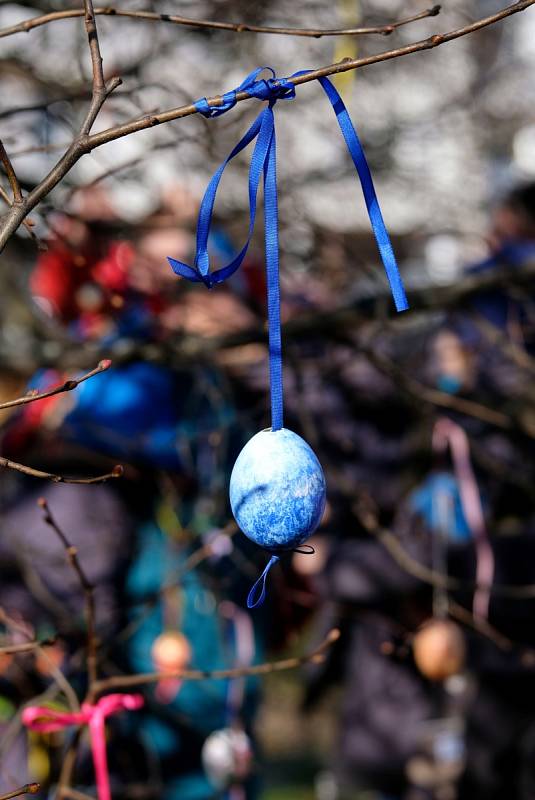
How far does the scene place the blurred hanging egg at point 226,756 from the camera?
2406 millimetres

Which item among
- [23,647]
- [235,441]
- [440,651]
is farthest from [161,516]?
[23,647]

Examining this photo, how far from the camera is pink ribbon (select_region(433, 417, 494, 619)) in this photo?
106 inches

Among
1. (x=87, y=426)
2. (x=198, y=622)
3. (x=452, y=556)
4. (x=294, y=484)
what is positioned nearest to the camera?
(x=294, y=484)

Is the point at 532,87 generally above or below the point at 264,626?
above

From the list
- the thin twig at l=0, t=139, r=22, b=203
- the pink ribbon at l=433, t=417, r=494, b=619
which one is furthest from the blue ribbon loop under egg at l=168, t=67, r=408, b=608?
the pink ribbon at l=433, t=417, r=494, b=619

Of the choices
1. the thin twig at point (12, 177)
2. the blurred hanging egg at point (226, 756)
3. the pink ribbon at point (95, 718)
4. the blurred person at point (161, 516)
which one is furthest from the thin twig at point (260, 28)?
the blurred hanging egg at point (226, 756)

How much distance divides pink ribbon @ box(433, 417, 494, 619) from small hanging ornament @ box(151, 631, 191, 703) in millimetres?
894

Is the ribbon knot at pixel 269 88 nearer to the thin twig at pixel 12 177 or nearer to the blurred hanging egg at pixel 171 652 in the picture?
the thin twig at pixel 12 177

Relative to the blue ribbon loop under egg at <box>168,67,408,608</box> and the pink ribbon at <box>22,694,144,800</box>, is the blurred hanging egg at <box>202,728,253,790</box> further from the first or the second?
the blue ribbon loop under egg at <box>168,67,408,608</box>

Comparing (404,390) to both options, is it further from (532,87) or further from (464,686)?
(532,87)

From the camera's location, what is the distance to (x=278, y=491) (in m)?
1.00

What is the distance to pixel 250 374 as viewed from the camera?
2.69 m

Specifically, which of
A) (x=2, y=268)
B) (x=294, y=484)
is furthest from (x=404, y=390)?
(x=2, y=268)

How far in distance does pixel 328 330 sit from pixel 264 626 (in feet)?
3.32
